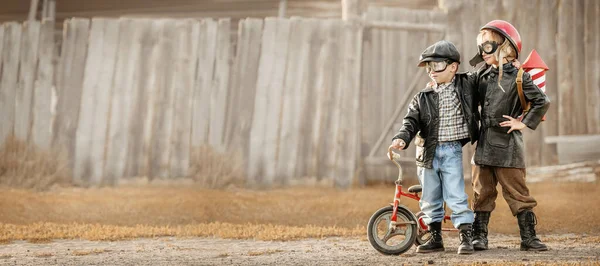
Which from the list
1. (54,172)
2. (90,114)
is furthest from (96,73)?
(54,172)

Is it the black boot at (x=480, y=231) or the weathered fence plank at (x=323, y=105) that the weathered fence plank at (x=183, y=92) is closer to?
the weathered fence plank at (x=323, y=105)

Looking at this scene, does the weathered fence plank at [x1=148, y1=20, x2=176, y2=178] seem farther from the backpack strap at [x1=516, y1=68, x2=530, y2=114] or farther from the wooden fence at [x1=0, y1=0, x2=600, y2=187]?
the backpack strap at [x1=516, y1=68, x2=530, y2=114]

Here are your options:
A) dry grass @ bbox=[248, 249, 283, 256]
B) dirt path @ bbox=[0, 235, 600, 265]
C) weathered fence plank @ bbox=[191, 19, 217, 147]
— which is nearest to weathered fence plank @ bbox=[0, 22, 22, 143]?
weathered fence plank @ bbox=[191, 19, 217, 147]

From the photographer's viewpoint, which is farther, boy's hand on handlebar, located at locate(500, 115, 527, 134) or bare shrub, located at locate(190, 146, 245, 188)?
bare shrub, located at locate(190, 146, 245, 188)

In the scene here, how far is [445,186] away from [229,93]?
4010 mm

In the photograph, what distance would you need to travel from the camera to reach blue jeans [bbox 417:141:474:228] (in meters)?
4.53

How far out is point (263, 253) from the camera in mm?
4840

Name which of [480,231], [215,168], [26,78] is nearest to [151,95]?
[215,168]

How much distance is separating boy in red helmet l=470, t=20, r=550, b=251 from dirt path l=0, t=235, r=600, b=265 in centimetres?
23

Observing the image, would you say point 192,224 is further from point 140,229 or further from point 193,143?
point 193,143

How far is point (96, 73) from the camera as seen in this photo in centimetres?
822

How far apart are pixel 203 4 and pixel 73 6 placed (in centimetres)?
175

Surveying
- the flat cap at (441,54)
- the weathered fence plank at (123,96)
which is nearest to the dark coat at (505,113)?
the flat cap at (441,54)

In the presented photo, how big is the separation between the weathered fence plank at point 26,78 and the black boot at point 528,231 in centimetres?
566
